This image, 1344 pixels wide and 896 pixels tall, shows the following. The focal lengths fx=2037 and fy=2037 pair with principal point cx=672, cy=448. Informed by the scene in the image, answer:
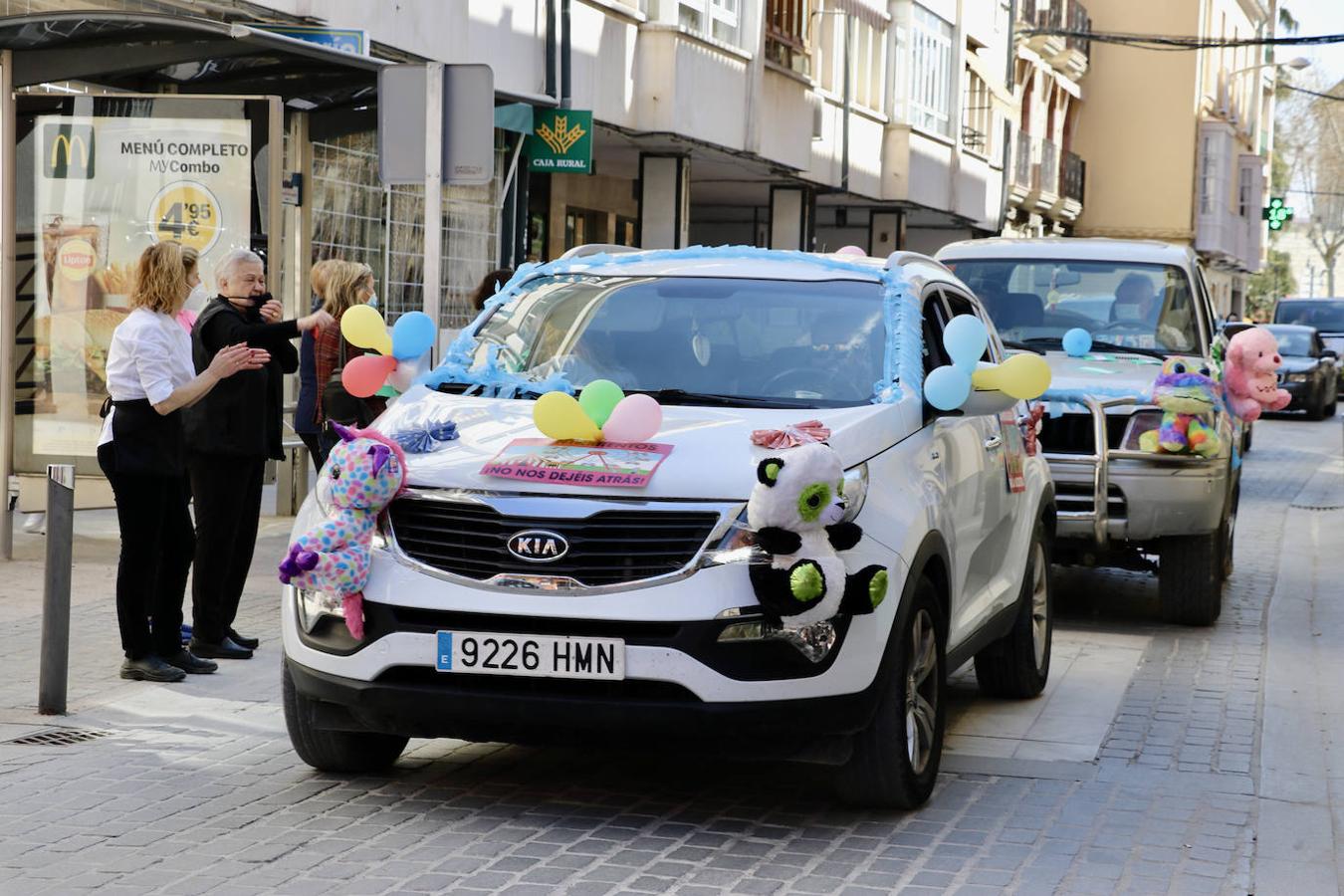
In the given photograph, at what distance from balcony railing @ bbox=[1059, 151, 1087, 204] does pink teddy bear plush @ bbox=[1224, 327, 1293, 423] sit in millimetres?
41745

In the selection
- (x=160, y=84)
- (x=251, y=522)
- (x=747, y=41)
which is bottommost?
(x=251, y=522)

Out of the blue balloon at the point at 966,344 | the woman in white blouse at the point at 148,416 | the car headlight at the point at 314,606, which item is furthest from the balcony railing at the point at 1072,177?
the car headlight at the point at 314,606

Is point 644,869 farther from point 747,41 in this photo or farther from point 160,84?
point 747,41

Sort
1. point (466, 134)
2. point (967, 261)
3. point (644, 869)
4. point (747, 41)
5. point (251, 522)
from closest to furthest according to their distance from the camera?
1. point (644, 869)
2. point (251, 522)
3. point (466, 134)
4. point (967, 261)
5. point (747, 41)

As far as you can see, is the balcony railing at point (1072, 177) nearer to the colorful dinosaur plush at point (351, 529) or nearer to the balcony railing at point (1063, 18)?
the balcony railing at point (1063, 18)

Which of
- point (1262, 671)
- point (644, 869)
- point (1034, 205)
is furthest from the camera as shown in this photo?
point (1034, 205)

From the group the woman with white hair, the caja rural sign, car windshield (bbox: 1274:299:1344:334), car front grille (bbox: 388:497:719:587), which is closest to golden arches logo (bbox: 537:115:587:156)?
the caja rural sign

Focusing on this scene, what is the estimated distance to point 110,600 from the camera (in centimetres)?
1076

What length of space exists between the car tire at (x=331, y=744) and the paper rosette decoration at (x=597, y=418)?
117cm

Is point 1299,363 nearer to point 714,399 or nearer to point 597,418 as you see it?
point 714,399

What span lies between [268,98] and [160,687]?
418 cm

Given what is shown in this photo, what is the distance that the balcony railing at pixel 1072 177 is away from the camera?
53.4m

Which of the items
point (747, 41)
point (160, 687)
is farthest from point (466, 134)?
point (747, 41)

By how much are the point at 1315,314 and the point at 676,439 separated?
4191 centimetres
